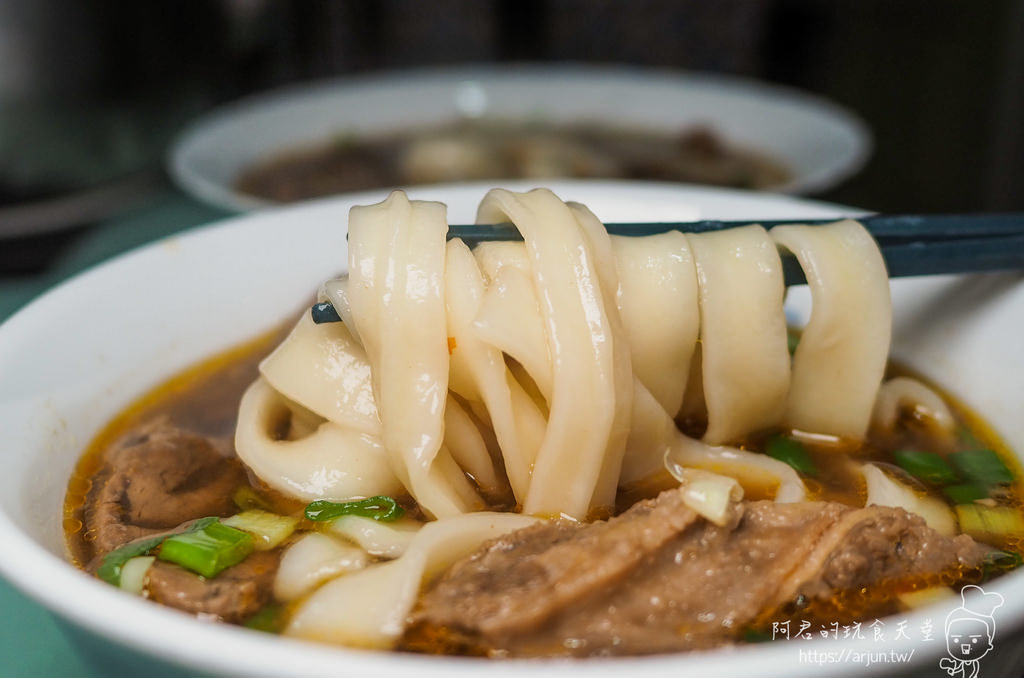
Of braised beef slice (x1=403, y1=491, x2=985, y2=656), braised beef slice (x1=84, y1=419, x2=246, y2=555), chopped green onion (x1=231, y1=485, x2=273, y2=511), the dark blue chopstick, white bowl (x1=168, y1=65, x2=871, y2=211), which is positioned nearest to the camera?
braised beef slice (x1=403, y1=491, x2=985, y2=656)

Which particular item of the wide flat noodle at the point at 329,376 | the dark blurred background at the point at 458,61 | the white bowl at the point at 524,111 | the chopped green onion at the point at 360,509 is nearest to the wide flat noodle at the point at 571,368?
the chopped green onion at the point at 360,509

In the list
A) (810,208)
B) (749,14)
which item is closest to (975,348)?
(810,208)

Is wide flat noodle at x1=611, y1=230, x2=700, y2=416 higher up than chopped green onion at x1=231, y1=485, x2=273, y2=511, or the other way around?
wide flat noodle at x1=611, y1=230, x2=700, y2=416

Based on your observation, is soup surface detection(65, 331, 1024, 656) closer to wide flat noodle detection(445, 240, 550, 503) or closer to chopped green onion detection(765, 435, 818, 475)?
chopped green onion detection(765, 435, 818, 475)

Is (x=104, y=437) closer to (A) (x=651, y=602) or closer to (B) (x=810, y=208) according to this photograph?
(A) (x=651, y=602)

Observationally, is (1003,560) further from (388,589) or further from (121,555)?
(121,555)

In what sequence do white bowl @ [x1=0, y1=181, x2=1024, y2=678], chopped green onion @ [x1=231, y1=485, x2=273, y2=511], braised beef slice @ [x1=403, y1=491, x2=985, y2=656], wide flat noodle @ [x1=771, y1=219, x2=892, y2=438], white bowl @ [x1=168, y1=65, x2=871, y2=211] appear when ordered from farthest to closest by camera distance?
white bowl @ [x1=168, y1=65, x2=871, y2=211]
wide flat noodle @ [x1=771, y1=219, x2=892, y2=438]
chopped green onion @ [x1=231, y1=485, x2=273, y2=511]
braised beef slice @ [x1=403, y1=491, x2=985, y2=656]
white bowl @ [x1=0, y1=181, x2=1024, y2=678]

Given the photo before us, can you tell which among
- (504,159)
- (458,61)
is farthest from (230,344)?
(458,61)

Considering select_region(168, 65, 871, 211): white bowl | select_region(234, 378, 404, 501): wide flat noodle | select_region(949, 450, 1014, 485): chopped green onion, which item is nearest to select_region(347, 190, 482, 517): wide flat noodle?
select_region(234, 378, 404, 501): wide flat noodle
